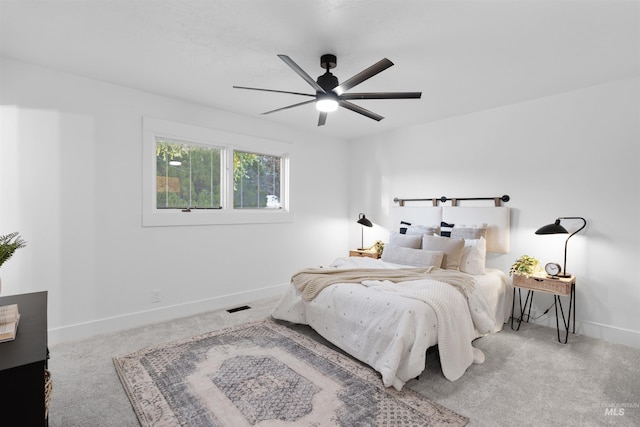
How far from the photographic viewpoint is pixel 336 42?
2.38m

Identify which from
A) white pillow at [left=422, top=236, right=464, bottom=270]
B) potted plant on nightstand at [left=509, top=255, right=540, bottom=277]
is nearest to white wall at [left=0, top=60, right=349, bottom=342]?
white pillow at [left=422, top=236, right=464, bottom=270]

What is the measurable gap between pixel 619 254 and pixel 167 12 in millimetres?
4342

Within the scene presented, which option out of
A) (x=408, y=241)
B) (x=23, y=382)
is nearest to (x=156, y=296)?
(x=23, y=382)

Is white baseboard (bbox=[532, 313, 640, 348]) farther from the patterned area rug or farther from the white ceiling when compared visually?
the white ceiling

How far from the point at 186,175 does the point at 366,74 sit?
2654 mm

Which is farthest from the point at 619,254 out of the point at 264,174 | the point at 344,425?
the point at 264,174

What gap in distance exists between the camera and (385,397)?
2.14m

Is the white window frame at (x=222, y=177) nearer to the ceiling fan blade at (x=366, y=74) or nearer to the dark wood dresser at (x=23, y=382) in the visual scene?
the ceiling fan blade at (x=366, y=74)

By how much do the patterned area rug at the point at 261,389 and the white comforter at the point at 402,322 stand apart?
156 mm

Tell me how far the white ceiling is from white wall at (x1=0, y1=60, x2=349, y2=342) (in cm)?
28

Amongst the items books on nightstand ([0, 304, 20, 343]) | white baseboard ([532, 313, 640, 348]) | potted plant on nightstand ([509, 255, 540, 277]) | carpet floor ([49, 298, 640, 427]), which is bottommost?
carpet floor ([49, 298, 640, 427])

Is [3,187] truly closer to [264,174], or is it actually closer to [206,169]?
[206,169]

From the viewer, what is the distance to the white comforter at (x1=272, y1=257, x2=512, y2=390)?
7.42ft

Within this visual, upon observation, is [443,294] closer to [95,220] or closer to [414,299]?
[414,299]
